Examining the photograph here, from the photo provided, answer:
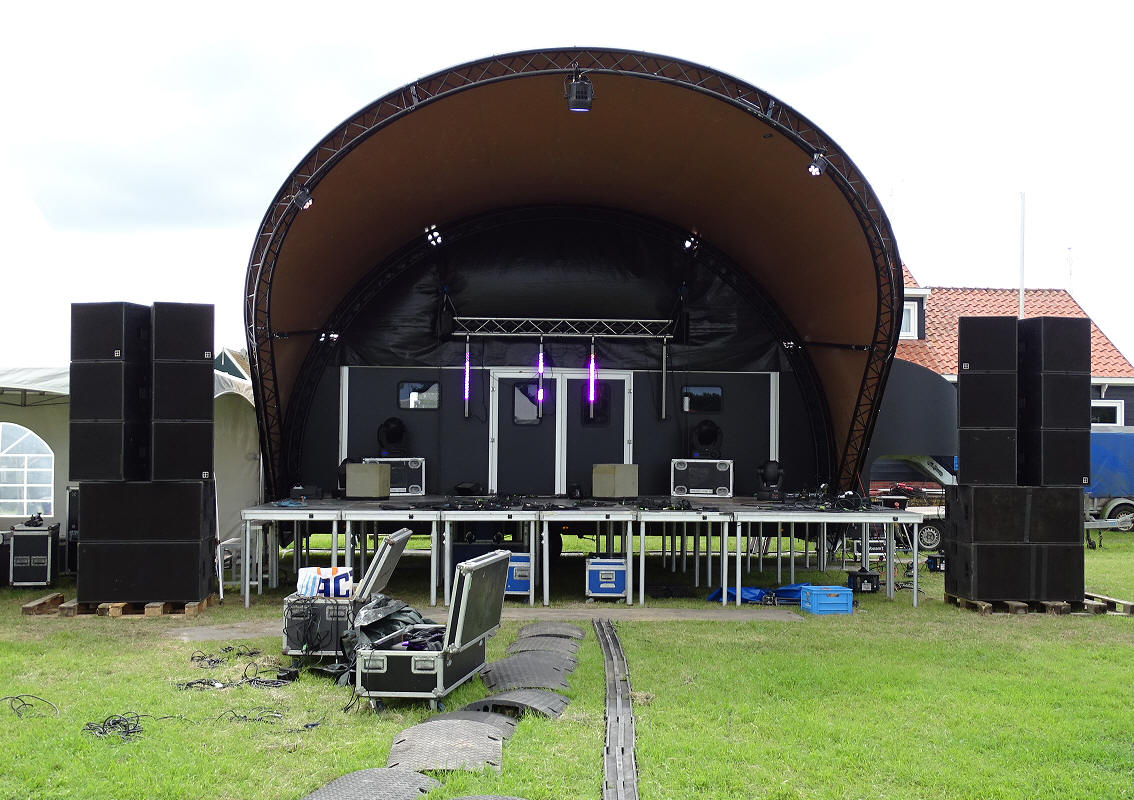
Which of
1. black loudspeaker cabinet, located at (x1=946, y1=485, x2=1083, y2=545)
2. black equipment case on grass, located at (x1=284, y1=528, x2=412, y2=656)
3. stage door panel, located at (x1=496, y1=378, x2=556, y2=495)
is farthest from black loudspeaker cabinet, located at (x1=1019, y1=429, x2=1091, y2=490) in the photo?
black equipment case on grass, located at (x1=284, y1=528, x2=412, y2=656)

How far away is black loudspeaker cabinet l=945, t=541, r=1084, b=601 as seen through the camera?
10469mm

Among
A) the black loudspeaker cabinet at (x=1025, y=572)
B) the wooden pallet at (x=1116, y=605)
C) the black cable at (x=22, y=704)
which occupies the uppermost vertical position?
the black loudspeaker cabinet at (x=1025, y=572)

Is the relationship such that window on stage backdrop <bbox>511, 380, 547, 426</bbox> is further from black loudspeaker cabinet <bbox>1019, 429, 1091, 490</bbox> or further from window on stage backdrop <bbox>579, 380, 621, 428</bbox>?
black loudspeaker cabinet <bbox>1019, 429, 1091, 490</bbox>

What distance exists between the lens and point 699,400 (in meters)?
15.2

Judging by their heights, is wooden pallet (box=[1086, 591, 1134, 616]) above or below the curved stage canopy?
below

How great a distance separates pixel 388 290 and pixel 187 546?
238 inches

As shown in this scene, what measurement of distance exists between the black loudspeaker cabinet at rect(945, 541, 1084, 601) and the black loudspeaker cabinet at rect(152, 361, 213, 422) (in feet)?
27.6

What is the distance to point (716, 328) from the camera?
1534 centimetres

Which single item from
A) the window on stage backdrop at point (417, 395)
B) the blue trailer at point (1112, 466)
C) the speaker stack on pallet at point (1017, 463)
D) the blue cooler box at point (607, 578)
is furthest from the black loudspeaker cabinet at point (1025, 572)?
the blue trailer at point (1112, 466)

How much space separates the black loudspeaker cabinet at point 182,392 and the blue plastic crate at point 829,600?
675 centimetres

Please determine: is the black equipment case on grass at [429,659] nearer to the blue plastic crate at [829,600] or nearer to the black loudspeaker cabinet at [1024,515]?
the blue plastic crate at [829,600]

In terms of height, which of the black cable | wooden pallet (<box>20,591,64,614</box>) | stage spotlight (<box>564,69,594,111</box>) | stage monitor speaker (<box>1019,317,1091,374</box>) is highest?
stage spotlight (<box>564,69,594,111</box>)

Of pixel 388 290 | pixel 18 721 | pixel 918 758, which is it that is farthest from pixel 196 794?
pixel 388 290

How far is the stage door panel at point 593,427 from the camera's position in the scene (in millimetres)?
15070
